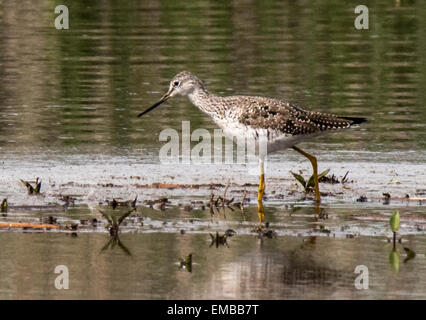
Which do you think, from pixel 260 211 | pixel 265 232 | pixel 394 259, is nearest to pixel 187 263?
pixel 265 232

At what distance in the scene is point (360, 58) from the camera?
78.1ft

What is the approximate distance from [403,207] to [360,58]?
12.1 m

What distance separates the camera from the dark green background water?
653 inches

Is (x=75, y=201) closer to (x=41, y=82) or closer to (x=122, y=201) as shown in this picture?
(x=122, y=201)

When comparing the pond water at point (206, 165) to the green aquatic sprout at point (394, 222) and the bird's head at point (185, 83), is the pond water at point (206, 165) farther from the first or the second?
the bird's head at point (185, 83)

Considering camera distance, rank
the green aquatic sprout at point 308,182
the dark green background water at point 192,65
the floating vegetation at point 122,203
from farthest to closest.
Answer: the dark green background water at point 192,65, the green aquatic sprout at point 308,182, the floating vegetation at point 122,203

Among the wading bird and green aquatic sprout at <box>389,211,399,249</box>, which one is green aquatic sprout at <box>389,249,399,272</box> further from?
the wading bird

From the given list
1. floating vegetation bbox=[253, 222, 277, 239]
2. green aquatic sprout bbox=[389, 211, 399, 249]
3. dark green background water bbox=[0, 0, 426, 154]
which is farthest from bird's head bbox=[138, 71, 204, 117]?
green aquatic sprout bbox=[389, 211, 399, 249]

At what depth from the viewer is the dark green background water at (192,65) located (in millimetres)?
16594

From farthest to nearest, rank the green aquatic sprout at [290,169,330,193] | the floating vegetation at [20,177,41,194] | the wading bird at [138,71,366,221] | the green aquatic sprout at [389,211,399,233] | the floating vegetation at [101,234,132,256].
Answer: the green aquatic sprout at [290,169,330,193] < the wading bird at [138,71,366,221] < the floating vegetation at [20,177,41,194] < the green aquatic sprout at [389,211,399,233] < the floating vegetation at [101,234,132,256]

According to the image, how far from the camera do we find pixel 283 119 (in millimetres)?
12828

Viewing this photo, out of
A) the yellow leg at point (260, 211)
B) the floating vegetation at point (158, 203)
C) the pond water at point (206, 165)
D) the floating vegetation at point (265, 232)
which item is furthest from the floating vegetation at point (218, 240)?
the floating vegetation at point (158, 203)

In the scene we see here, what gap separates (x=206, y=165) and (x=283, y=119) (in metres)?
2.00
